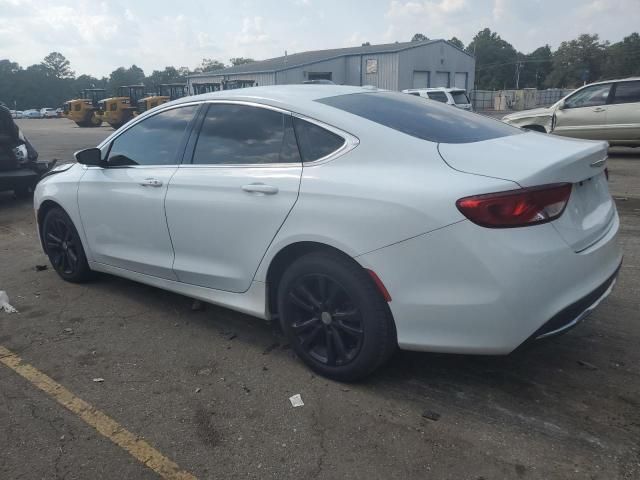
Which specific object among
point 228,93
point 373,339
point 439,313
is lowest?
point 373,339

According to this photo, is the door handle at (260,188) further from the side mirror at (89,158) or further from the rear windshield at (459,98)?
the rear windshield at (459,98)

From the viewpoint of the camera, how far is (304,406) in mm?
2926

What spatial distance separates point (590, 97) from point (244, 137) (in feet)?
34.5

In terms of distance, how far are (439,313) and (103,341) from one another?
2412 mm

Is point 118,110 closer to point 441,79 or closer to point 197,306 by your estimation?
point 441,79

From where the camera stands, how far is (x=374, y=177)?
9.09ft

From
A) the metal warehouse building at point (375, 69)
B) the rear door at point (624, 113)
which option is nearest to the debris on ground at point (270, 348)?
the rear door at point (624, 113)

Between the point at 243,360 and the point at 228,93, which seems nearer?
the point at 243,360

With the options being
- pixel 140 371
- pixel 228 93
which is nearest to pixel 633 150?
pixel 228 93

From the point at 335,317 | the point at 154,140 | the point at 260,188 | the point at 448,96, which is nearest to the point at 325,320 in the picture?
the point at 335,317

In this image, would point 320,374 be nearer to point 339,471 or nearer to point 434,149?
point 339,471

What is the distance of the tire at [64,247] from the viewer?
475 cm

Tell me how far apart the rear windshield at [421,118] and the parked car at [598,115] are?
359 inches

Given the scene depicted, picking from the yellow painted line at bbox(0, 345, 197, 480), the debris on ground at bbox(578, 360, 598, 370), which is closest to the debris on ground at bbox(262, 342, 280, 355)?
the yellow painted line at bbox(0, 345, 197, 480)
